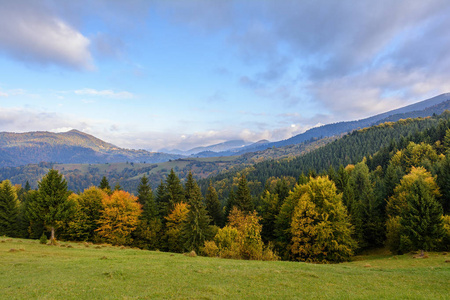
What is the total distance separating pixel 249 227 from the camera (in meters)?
33.0

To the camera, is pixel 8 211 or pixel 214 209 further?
pixel 214 209

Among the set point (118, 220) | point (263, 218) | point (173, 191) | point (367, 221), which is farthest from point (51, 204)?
point (367, 221)

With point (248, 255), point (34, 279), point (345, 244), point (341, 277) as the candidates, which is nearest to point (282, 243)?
point (345, 244)

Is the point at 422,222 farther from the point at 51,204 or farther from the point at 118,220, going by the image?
the point at 51,204

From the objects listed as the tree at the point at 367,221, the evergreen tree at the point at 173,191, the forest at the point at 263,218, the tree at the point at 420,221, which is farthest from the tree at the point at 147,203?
the tree at the point at 420,221

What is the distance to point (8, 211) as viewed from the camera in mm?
70875

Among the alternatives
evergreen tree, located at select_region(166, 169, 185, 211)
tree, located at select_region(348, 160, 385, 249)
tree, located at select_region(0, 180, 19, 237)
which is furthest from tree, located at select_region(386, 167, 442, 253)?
tree, located at select_region(0, 180, 19, 237)

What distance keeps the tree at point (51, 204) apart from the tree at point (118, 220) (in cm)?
1379

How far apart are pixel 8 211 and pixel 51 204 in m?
44.0

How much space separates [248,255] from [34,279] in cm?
2520

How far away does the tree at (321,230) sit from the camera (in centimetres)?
4216

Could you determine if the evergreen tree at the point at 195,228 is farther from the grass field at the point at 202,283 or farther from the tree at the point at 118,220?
the grass field at the point at 202,283

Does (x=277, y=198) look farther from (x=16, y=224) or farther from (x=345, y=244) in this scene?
(x=16, y=224)

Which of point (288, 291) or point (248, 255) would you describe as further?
point (248, 255)
